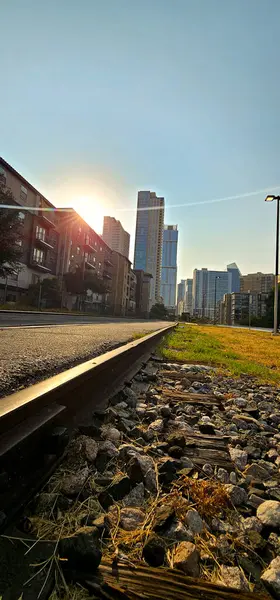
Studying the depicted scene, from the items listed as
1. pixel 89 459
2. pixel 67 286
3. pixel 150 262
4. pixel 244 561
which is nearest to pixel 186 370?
pixel 89 459

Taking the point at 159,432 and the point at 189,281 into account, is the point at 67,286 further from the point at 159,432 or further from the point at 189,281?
the point at 189,281

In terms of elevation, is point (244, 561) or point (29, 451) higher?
point (29, 451)

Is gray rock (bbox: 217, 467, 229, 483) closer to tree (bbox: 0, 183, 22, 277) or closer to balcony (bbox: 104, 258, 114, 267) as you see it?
tree (bbox: 0, 183, 22, 277)

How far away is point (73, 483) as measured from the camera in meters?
1.39

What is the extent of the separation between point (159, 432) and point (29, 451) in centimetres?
118

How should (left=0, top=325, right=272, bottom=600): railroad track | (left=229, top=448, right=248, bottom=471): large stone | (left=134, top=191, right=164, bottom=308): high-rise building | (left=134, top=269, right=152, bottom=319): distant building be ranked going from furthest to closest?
(left=134, top=191, right=164, bottom=308): high-rise building → (left=134, top=269, right=152, bottom=319): distant building → (left=229, top=448, right=248, bottom=471): large stone → (left=0, top=325, right=272, bottom=600): railroad track

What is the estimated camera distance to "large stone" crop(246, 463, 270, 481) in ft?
5.78

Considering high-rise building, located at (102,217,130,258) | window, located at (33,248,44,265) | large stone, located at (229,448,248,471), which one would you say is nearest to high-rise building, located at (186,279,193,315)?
high-rise building, located at (102,217,130,258)

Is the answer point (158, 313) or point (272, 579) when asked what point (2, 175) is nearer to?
point (272, 579)

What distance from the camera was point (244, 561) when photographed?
3.68 feet

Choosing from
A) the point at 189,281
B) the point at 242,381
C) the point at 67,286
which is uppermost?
the point at 189,281

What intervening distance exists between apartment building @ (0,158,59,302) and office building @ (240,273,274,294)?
101 metres

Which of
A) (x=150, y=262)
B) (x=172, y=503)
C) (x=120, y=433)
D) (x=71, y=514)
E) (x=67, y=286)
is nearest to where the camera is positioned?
(x=71, y=514)

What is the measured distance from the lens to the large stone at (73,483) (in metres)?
1.35
